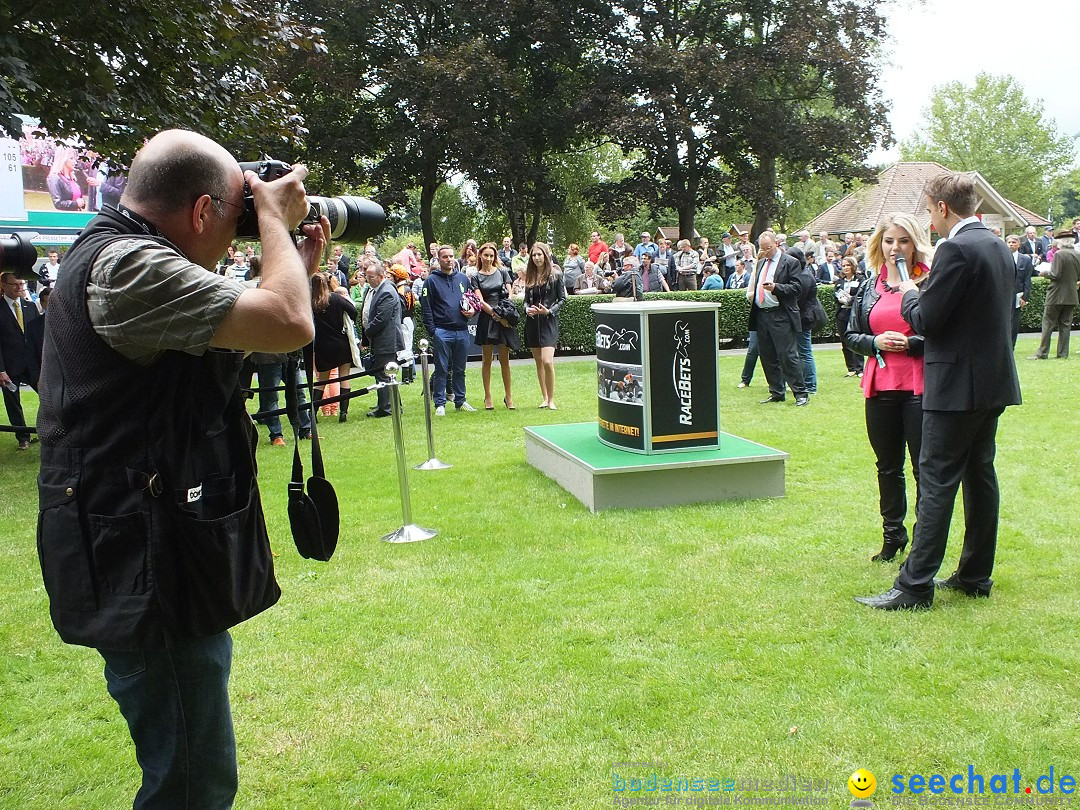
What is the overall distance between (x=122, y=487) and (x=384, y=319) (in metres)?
10.00

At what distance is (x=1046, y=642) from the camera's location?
439cm

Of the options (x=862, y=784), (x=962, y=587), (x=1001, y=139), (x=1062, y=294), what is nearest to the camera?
(x=862, y=784)

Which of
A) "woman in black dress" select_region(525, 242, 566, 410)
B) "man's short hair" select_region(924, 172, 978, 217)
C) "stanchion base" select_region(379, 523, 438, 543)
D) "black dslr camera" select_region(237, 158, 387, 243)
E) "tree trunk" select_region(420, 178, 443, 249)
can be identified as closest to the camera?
"black dslr camera" select_region(237, 158, 387, 243)

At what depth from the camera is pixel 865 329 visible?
5.62m

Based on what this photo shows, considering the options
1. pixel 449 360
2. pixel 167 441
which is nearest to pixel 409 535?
pixel 167 441

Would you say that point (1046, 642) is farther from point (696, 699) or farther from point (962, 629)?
point (696, 699)

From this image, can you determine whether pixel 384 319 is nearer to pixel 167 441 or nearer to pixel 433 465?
pixel 433 465

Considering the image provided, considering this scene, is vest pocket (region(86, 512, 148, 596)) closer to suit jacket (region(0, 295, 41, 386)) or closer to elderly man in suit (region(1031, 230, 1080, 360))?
suit jacket (region(0, 295, 41, 386))

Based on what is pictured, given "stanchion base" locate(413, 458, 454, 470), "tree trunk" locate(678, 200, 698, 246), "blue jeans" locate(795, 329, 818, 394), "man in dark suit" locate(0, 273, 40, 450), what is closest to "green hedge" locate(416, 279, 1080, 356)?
"blue jeans" locate(795, 329, 818, 394)

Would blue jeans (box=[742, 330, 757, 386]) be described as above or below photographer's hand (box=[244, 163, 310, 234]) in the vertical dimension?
below

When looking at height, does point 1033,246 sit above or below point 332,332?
above

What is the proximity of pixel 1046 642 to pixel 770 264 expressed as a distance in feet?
26.4

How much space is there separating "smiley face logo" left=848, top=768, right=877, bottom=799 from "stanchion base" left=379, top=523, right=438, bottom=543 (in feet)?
12.5

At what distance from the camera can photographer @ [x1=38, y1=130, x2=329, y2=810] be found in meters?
2.02
